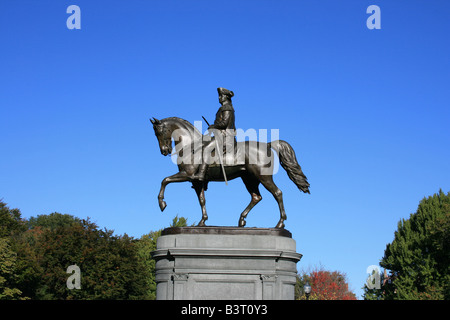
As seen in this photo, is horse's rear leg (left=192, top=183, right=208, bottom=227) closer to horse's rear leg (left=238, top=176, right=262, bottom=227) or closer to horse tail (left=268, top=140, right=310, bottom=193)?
horse's rear leg (left=238, top=176, right=262, bottom=227)

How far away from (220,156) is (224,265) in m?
3.41

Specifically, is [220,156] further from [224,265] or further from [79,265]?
[79,265]

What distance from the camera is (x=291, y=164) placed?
19.9 meters

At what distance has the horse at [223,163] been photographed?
64.1 feet

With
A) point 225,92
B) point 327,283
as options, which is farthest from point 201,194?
point 327,283

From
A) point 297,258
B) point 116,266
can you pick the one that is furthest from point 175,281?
point 116,266

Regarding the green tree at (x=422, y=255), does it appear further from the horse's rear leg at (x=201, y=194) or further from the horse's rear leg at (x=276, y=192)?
the horse's rear leg at (x=201, y=194)

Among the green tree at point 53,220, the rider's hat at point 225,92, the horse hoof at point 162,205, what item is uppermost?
the green tree at point 53,220

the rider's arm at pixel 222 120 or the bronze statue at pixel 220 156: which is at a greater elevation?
the rider's arm at pixel 222 120

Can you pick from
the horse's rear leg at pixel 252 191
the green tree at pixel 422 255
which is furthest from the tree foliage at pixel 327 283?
the horse's rear leg at pixel 252 191

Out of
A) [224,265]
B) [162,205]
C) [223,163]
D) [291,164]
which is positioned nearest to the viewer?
[224,265]

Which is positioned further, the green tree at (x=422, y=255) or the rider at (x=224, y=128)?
the green tree at (x=422, y=255)
